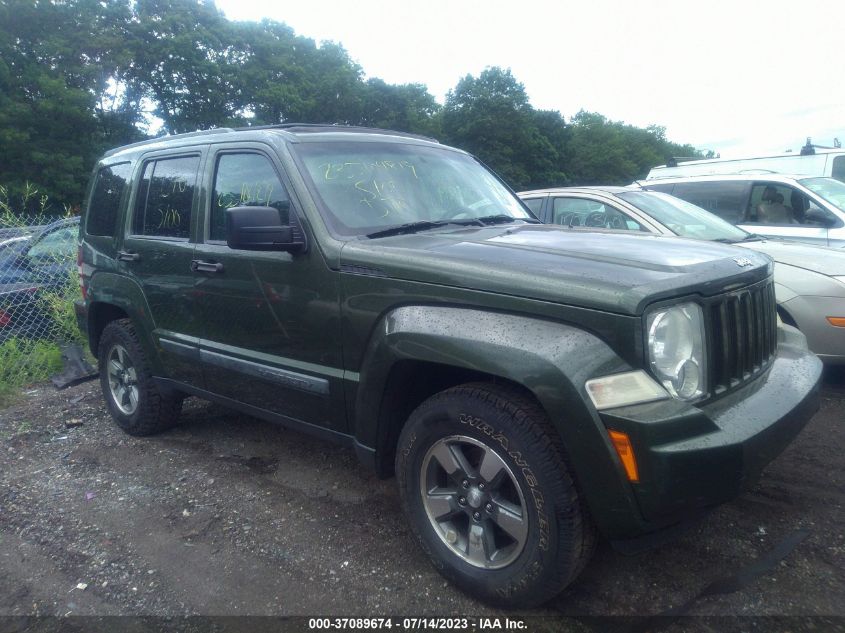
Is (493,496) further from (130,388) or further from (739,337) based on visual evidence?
(130,388)

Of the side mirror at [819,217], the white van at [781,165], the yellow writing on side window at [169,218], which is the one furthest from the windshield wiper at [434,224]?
the white van at [781,165]

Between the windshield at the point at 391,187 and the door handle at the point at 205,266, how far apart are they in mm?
763

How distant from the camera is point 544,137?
41.7 metres

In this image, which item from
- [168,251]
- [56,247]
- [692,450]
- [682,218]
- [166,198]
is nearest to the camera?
[692,450]

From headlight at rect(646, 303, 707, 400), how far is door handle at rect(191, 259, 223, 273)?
2.33 m

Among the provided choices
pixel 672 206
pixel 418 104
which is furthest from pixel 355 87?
pixel 672 206

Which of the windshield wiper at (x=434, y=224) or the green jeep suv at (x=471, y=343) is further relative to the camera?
the windshield wiper at (x=434, y=224)

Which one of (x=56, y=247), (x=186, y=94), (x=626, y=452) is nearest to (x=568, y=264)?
(x=626, y=452)

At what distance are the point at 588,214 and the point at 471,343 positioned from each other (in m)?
3.92

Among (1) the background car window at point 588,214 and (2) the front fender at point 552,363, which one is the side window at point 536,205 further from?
(2) the front fender at point 552,363

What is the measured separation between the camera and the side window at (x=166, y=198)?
398cm

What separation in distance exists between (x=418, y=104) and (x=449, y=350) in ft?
137

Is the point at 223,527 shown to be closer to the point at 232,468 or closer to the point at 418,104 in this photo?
the point at 232,468

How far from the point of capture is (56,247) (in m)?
8.11
